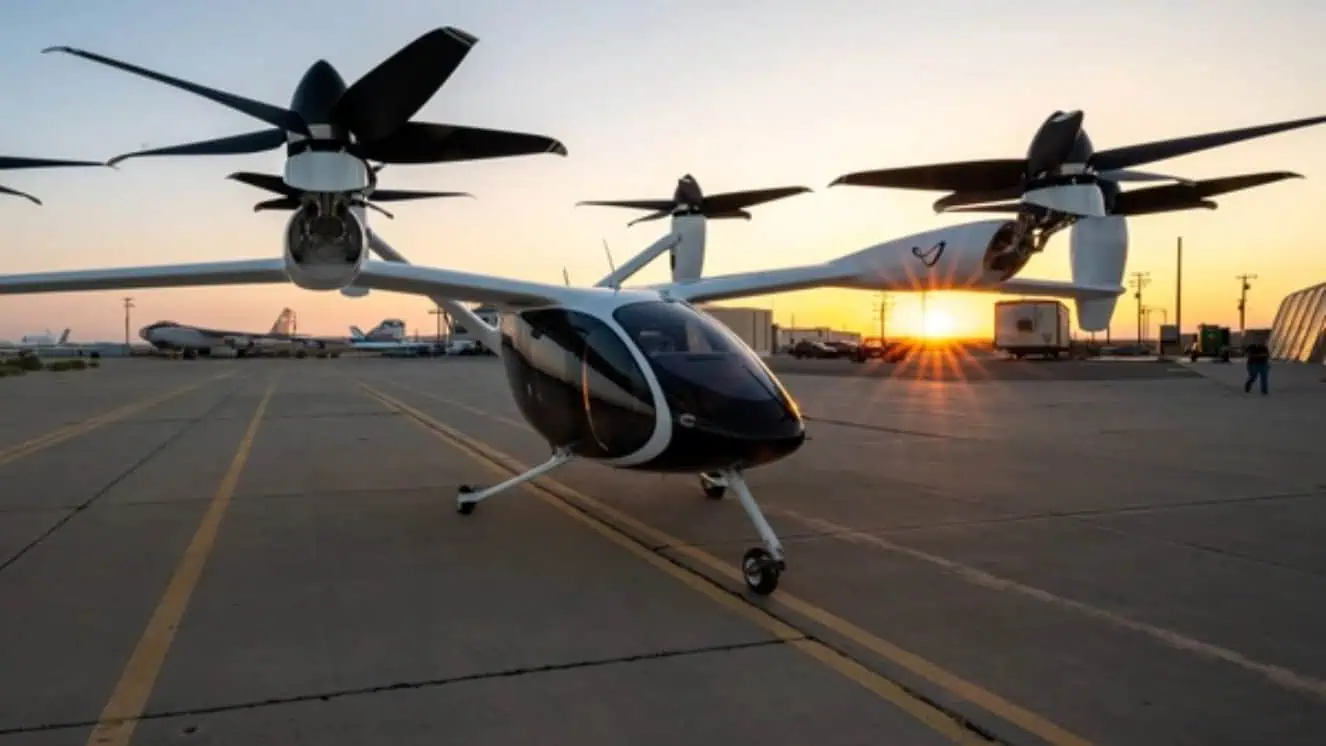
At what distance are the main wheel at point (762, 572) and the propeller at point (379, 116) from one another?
14.9 feet

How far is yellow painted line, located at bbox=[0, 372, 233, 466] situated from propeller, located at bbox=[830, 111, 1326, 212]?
1420cm

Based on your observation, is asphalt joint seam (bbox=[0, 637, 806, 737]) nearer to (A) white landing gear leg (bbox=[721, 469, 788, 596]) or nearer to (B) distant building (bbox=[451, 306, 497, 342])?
(A) white landing gear leg (bbox=[721, 469, 788, 596])

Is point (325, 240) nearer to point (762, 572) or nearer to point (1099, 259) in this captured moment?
point (762, 572)

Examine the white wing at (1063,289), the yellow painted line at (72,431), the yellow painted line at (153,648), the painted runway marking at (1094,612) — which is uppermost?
the white wing at (1063,289)

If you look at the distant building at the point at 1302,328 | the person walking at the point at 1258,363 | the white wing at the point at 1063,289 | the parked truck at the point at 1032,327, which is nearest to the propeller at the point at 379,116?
the white wing at the point at 1063,289

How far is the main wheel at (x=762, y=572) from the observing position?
21.5ft

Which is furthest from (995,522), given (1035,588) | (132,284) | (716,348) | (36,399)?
(36,399)

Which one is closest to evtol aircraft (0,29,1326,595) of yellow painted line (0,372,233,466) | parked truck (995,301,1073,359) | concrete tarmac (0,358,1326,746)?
concrete tarmac (0,358,1326,746)

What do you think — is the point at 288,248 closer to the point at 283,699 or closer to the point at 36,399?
the point at 283,699

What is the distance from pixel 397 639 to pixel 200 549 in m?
3.61

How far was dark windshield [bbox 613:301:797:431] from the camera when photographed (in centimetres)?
741

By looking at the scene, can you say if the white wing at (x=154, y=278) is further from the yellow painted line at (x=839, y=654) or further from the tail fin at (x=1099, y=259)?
the tail fin at (x=1099, y=259)

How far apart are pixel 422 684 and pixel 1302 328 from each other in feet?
264

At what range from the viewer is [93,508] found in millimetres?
10438
